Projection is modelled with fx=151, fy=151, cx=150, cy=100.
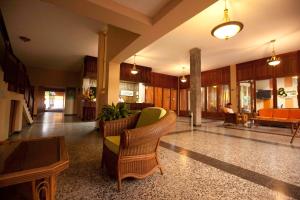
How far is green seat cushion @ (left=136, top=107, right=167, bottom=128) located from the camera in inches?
81.2

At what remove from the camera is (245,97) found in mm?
9664

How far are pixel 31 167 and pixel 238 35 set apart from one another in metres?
6.69

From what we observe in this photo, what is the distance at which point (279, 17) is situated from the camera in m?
4.38

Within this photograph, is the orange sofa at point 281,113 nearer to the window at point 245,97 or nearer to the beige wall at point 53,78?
the window at point 245,97

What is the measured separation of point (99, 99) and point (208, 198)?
5075 millimetres

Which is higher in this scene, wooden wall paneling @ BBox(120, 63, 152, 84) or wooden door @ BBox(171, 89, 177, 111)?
wooden wall paneling @ BBox(120, 63, 152, 84)

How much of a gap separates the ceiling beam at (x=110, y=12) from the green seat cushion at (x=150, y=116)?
1976mm

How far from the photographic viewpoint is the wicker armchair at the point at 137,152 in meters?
1.58

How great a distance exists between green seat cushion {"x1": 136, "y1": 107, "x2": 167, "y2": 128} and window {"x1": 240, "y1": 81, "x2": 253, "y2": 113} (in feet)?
30.2

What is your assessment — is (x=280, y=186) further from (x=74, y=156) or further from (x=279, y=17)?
(x=279, y=17)

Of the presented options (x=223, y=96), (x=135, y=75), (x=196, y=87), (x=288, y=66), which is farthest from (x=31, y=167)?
(x=223, y=96)

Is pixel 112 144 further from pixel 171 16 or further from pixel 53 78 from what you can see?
pixel 53 78

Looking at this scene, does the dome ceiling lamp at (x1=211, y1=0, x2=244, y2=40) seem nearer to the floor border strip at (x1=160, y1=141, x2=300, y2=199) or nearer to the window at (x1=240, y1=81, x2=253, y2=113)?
the floor border strip at (x1=160, y1=141, x2=300, y2=199)

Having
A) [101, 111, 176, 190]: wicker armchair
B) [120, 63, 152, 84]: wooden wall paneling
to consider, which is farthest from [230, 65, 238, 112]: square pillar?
[101, 111, 176, 190]: wicker armchair
